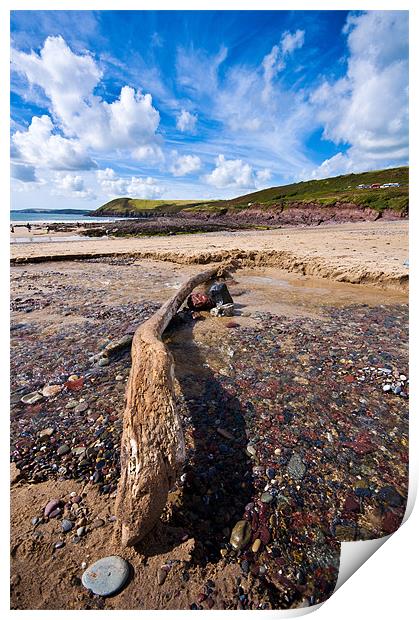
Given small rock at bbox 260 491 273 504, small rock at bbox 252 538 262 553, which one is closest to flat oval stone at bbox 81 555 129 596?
small rock at bbox 252 538 262 553

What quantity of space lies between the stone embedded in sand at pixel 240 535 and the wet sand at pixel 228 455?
0.18ft

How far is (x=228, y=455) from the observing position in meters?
2.85

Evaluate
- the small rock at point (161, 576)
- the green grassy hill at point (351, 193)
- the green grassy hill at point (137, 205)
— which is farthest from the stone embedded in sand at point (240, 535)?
the green grassy hill at point (137, 205)

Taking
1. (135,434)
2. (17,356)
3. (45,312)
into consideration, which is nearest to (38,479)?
(135,434)

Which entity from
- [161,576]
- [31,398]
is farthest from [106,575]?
[31,398]

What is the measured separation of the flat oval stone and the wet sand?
4 cm

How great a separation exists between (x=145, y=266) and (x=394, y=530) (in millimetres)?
12185

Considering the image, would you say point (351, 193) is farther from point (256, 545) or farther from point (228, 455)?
point (256, 545)

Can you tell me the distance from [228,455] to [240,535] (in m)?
0.74

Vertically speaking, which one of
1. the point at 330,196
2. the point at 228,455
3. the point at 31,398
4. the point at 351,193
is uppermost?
the point at 351,193

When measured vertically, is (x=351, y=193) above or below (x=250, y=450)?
above

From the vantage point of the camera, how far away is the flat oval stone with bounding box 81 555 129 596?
1783 mm

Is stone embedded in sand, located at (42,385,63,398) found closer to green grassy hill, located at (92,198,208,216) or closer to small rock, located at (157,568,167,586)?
small rock, located at (157,568,167,586)

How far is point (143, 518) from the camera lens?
1.98 metres
